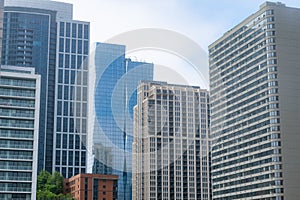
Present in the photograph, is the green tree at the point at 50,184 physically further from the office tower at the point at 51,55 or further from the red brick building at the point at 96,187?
the office tower at the point at 51,55

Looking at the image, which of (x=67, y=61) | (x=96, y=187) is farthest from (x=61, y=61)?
(x=96, y=187)

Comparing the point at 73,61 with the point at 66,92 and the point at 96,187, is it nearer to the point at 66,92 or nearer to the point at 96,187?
the point at 66,92

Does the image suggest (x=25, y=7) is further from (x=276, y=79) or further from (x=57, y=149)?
(x=276, y=79)

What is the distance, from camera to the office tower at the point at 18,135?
1150 inches

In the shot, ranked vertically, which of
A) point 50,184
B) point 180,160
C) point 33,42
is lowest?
point 50,184

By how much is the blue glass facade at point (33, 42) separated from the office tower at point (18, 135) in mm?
21592

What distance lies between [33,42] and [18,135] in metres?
25.9

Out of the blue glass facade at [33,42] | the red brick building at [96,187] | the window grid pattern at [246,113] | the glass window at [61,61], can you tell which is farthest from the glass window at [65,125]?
the window grid pattern at [246,113]

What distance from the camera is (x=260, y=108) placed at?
36875 mm

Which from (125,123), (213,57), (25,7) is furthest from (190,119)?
(125,123)

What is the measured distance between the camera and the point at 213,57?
43656 millimetres

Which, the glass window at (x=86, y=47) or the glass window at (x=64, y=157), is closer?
the glass window at (x=64, y=157)

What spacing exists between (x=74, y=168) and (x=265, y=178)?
71.4 ft

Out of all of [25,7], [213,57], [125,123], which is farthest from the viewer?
[25,7]
